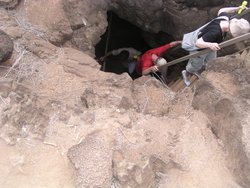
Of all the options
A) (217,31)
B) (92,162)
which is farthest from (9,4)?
(217,31)

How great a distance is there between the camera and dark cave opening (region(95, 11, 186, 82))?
17.7ft

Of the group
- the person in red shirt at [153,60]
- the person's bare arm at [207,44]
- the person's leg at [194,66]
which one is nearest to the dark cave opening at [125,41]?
the person in red shirt at [153,60]

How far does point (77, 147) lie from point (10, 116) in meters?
0.70

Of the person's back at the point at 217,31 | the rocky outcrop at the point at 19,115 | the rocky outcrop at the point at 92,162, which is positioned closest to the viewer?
the rocky outcrop at the point at 92,162

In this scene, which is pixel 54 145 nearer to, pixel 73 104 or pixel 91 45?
pixel 73 104

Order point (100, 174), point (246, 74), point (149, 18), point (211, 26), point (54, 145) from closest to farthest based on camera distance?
point (100, 174)
point (54, 145)
point (246, 74)
point (211, 26)
point (149, 18)

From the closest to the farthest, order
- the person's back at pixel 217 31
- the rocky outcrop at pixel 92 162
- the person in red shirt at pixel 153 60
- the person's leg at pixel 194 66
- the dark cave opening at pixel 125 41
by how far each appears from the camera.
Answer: the rocky outcrop at pixel 92 162 → the person's back at pixel 217 31 → the person's leg at pixel 194 66 → the person in red shirt at pixel 153 60 → the dark cave opening at pixel 125 41

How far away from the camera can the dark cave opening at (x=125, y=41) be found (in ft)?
17.7

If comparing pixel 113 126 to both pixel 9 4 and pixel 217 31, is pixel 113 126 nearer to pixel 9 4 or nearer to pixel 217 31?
pixel 217 31

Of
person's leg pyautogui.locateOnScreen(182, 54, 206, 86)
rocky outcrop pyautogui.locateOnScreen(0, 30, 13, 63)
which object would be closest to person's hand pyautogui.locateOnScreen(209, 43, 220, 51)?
person's leg pyautogui.locateOnScreen(182, 54, 206, 86)

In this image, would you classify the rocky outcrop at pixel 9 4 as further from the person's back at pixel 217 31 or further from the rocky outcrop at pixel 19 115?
the person's back at pixel 217 31

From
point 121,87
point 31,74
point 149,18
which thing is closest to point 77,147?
point 121,87

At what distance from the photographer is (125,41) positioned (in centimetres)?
627

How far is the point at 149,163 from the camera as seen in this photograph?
7.24ft
